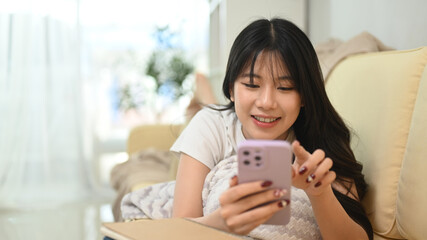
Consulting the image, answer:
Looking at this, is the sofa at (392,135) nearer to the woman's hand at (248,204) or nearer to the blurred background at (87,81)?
the woman's hand at (248,204)

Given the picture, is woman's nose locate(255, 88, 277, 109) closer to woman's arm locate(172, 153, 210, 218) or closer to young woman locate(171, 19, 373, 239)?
young woman locate(171, 19, 373, 239)

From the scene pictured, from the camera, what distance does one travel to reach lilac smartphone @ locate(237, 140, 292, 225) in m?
0.86

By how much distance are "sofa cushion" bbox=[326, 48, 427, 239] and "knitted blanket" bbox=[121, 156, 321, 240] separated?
0.61ft

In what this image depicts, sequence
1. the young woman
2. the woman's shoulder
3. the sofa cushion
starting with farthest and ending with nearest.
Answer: the woman's shoulder, the sofa cushion, the young woman

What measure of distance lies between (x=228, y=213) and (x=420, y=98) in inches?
23.3

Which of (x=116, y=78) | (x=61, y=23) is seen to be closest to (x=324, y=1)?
(x=61, y=23)

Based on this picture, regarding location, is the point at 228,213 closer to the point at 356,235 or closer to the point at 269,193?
the point at 269,193

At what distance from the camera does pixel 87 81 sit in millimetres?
3893

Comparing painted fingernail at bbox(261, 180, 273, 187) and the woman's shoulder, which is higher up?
painted fingernail at bbox(261, 180, 273, 187)

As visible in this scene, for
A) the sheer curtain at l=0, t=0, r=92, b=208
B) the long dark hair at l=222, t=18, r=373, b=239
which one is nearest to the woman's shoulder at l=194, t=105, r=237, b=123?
the long dark hair at l=222, t=18, r=373, b=239

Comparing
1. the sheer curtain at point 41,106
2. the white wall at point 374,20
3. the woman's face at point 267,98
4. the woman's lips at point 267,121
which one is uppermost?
the white wall at point 374,20

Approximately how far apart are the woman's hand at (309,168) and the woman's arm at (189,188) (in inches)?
15.1

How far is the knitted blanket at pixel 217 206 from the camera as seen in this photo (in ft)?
3.93

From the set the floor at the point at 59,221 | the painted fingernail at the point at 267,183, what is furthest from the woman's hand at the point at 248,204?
the floor at the point at 59,221
